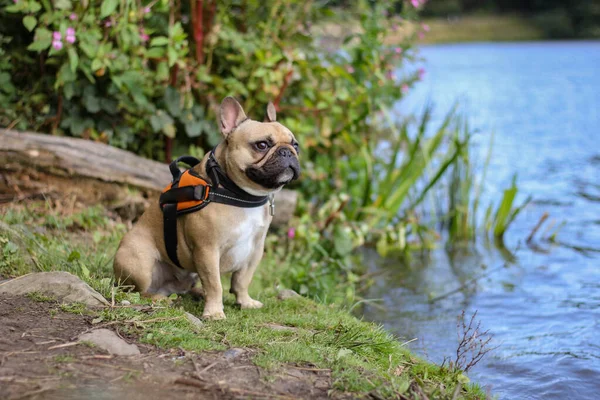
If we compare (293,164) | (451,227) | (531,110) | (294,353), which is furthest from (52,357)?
(531,110)

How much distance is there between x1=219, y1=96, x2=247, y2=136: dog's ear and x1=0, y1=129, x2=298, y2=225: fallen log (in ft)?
7.07

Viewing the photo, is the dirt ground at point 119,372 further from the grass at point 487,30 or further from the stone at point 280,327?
the grass at point 487,30

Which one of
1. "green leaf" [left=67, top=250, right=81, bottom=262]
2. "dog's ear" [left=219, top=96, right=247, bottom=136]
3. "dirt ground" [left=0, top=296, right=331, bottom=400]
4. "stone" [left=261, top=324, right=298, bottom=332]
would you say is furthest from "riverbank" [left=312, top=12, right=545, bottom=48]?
"dirt ground" [left=0, top=296, right=331, bottom=400]

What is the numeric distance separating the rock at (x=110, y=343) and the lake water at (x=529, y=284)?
213 centimetres

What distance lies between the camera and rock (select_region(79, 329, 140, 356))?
3.33 m

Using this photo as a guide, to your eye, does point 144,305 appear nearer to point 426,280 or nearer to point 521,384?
point 521,384

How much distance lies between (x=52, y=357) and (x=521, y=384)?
9.83 feet

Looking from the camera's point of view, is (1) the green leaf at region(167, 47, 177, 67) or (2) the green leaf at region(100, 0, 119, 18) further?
(1) the green leaf at region(167, 47, 177, 67)

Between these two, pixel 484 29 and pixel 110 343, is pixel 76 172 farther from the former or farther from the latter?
pixel 484 29

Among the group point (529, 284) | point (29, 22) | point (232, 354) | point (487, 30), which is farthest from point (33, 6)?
point (487, 30)

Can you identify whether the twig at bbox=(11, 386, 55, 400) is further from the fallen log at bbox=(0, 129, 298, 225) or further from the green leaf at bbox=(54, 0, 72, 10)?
the green leaf at bbox=(54, 0, 72, 10)

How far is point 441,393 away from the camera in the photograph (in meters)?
3.28

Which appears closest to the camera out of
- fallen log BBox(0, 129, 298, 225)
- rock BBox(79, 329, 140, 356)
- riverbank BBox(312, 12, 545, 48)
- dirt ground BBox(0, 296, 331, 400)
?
dirt ground BBox(0, 296, 331, 400)

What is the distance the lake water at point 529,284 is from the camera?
16.2 ft
